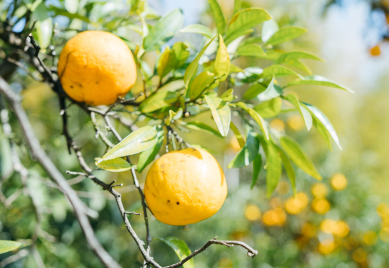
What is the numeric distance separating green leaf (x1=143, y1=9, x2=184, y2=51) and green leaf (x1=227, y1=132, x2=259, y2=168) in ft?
0.59

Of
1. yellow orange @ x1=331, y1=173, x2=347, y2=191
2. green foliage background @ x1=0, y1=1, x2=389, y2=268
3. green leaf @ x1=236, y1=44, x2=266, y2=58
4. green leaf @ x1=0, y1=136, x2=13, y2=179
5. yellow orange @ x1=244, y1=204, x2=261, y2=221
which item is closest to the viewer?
green leaf @ x1=236, y1=44, x2=266, y2=58

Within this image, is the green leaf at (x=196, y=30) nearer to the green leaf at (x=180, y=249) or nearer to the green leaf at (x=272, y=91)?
the green leaf at (x=272, y=91)

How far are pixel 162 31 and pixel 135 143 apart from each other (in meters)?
0.19

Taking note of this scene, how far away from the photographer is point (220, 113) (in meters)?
0.31

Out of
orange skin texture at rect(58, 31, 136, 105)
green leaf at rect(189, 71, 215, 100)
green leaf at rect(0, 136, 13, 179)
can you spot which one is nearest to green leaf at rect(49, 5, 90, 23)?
orange skin texture at rect(58, 31, 136, 105)

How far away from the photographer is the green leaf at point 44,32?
407 millimetres

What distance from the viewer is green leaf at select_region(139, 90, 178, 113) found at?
1.21 feet

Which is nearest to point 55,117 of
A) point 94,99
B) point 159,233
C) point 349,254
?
point 159,233

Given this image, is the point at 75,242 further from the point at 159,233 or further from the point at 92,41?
the point at 92,41

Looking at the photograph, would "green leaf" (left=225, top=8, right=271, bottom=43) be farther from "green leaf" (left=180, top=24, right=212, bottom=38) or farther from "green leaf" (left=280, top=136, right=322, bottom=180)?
"green leaf" (left=280, top=136, right=322, bottom=180)

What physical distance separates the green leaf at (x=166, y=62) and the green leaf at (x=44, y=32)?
0.16m

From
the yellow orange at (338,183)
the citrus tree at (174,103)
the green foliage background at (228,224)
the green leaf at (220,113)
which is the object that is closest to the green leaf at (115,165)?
the citrus tree at (174,103)

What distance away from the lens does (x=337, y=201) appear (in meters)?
1.76

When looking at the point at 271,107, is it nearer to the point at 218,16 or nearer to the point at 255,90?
the point at 255,90
